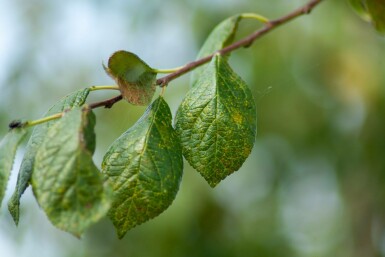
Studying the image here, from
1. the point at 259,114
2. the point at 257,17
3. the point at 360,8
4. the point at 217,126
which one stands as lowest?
the point at 259,114

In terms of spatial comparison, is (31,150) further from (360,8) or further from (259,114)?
(259,114)

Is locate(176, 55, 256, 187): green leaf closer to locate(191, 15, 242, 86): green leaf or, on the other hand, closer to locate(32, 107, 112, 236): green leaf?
locate(32, 107, 112, 236): green leaf

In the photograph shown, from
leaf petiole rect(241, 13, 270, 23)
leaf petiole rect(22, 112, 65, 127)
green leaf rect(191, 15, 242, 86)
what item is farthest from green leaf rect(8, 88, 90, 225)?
leaf petiole rect(241, 13, 270, 23)

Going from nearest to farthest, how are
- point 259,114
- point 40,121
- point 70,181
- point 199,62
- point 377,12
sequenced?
1. point 70,181
2. point 40,121
3. point 199,62
4. point 377,12
5. point 259,114

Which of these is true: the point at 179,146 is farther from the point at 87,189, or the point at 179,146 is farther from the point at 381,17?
the point at 381,17

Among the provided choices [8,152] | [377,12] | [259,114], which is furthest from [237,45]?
[259,114]

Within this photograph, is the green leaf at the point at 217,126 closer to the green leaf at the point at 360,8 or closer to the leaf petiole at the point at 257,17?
the leaf petiole at the point at 257,17

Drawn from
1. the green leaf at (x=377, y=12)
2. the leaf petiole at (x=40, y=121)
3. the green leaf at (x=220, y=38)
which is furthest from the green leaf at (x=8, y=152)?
the green leaf at (x=377, y=12)
